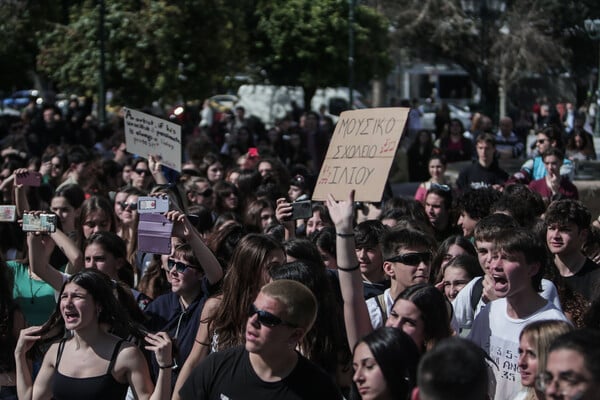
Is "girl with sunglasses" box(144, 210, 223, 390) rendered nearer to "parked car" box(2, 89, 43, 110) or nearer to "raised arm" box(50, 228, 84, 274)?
"raised arm" box(50, 228, 84, 274)

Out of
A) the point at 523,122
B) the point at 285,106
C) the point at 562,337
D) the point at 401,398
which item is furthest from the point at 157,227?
the point at 285,106

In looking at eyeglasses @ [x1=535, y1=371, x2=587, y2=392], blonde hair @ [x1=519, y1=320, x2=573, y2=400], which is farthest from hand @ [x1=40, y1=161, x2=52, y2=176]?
eyeglasses @ [x1=535, y1=371, x2=587, y2=392]

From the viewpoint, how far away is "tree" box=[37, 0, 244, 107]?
1950cm

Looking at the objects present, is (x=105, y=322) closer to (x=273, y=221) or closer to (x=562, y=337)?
(x=562, y=337)

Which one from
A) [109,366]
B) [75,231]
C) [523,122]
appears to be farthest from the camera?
[523,122]

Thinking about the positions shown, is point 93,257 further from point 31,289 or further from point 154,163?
point 154,163

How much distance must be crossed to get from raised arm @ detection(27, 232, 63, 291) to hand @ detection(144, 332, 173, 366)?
194cm

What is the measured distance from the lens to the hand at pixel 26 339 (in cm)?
593

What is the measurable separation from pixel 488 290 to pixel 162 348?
64.7 inches

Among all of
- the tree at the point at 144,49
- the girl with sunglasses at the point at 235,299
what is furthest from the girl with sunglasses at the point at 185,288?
the tree at the point at 144,49

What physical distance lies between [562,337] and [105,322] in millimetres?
2618

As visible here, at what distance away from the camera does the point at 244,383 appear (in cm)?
475

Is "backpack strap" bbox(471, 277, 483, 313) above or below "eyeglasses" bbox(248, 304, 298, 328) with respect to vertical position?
below

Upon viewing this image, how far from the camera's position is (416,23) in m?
38.4
